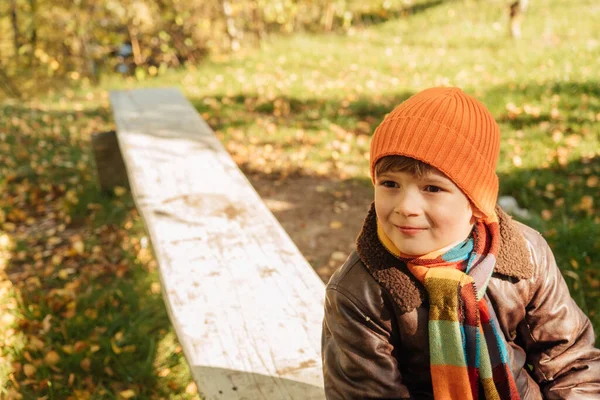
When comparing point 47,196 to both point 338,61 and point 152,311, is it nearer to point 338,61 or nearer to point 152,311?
point 152,311

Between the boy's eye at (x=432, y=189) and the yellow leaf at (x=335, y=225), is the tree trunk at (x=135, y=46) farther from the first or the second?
the boy's eye at (x=432, y=189)

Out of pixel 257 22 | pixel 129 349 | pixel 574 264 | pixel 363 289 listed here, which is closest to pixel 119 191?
pixel 129 349

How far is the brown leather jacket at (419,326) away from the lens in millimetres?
1396

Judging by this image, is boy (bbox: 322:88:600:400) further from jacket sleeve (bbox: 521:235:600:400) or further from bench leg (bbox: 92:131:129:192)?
bench leg (bbox: 92:131:129:192)

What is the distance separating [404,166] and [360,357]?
49 centimetres

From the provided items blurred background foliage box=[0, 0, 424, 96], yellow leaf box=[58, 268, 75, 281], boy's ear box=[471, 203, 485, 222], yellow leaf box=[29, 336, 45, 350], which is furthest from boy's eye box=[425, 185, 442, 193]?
blurred background foliage box=[0, 0, 424, 96]

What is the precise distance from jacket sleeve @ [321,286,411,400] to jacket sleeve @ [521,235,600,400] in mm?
429

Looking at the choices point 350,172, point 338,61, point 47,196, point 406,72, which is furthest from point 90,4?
point 350,172

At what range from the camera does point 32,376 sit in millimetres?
2719

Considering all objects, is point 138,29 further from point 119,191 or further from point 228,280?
point 228,280

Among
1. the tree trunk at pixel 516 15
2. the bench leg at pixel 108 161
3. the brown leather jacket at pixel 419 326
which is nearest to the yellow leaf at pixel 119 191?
the bench leg at pixel 108 161

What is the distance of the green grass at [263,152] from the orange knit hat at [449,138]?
180 centimetres

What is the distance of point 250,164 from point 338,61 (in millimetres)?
4018

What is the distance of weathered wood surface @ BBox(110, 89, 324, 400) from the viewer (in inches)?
72.3
